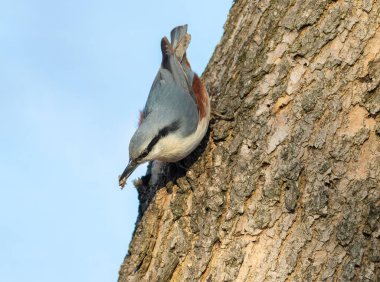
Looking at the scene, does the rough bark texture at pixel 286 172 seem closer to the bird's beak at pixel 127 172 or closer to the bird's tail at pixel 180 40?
the bird's beak at pixel 127 172

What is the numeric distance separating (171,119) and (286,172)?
107cm

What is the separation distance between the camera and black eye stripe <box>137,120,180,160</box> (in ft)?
13.4

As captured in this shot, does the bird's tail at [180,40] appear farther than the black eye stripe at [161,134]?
Yes

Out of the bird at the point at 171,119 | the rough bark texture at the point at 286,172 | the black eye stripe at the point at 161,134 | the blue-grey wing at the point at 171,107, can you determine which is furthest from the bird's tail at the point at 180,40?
the rough bark texture at the point at 286,172

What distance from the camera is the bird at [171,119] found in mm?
4090

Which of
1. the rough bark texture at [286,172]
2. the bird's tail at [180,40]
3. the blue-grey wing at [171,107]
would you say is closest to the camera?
the rough bark texture at [286,172]

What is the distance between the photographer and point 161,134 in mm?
4188

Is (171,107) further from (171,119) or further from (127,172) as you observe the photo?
(127,172)

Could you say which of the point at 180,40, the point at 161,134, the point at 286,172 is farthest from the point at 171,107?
the point at 286,172

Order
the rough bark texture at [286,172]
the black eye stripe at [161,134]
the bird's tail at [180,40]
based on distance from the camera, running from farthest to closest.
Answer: the bird's tail at [180,40]
the black eye stripe at [161,134]
the rough bark texture at [286,172]

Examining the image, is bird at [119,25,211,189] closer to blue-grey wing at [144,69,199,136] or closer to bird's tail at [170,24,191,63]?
blue-grey wing at [144,69,199,136]

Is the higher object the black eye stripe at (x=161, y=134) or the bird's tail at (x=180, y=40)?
the bird's tail at (x=180, y=40)

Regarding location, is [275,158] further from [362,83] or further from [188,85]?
[188,85]

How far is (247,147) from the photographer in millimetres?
3637
